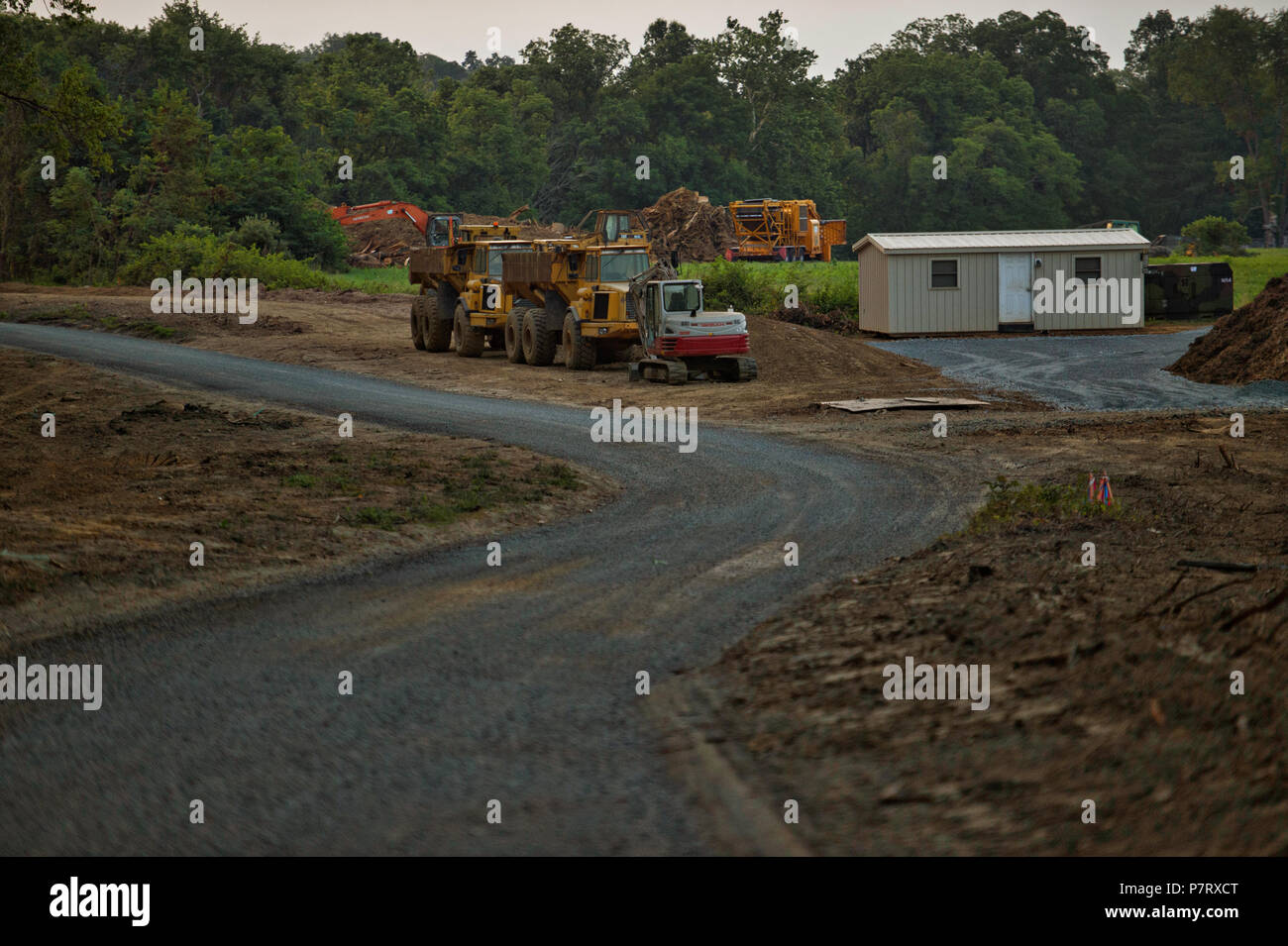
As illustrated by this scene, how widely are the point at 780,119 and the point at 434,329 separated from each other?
70044mm

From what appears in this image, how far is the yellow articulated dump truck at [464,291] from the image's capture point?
99.6ft

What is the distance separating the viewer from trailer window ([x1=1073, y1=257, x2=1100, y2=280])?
37438 millimetres

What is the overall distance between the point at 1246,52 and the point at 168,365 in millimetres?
94193

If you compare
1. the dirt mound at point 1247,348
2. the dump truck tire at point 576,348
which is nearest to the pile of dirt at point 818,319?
the dump truck tire at point 576,348

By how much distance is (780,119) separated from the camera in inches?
3775

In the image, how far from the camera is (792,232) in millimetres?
66562

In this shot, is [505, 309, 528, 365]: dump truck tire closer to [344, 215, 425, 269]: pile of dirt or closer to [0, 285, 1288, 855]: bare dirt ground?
[0, 285, 1288, 855]: bare dirt ground

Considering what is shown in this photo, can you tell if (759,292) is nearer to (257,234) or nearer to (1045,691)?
(257,234)

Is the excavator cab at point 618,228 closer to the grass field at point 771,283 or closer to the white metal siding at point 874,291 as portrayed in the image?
the grass field at point 771,283

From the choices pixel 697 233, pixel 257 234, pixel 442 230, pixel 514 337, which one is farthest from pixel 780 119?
pixel 514 337

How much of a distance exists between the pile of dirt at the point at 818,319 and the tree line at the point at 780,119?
38.3 meters

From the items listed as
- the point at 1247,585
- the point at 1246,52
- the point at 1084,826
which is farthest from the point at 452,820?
the point at 1246,52

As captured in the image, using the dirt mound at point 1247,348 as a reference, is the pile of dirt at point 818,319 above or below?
above
